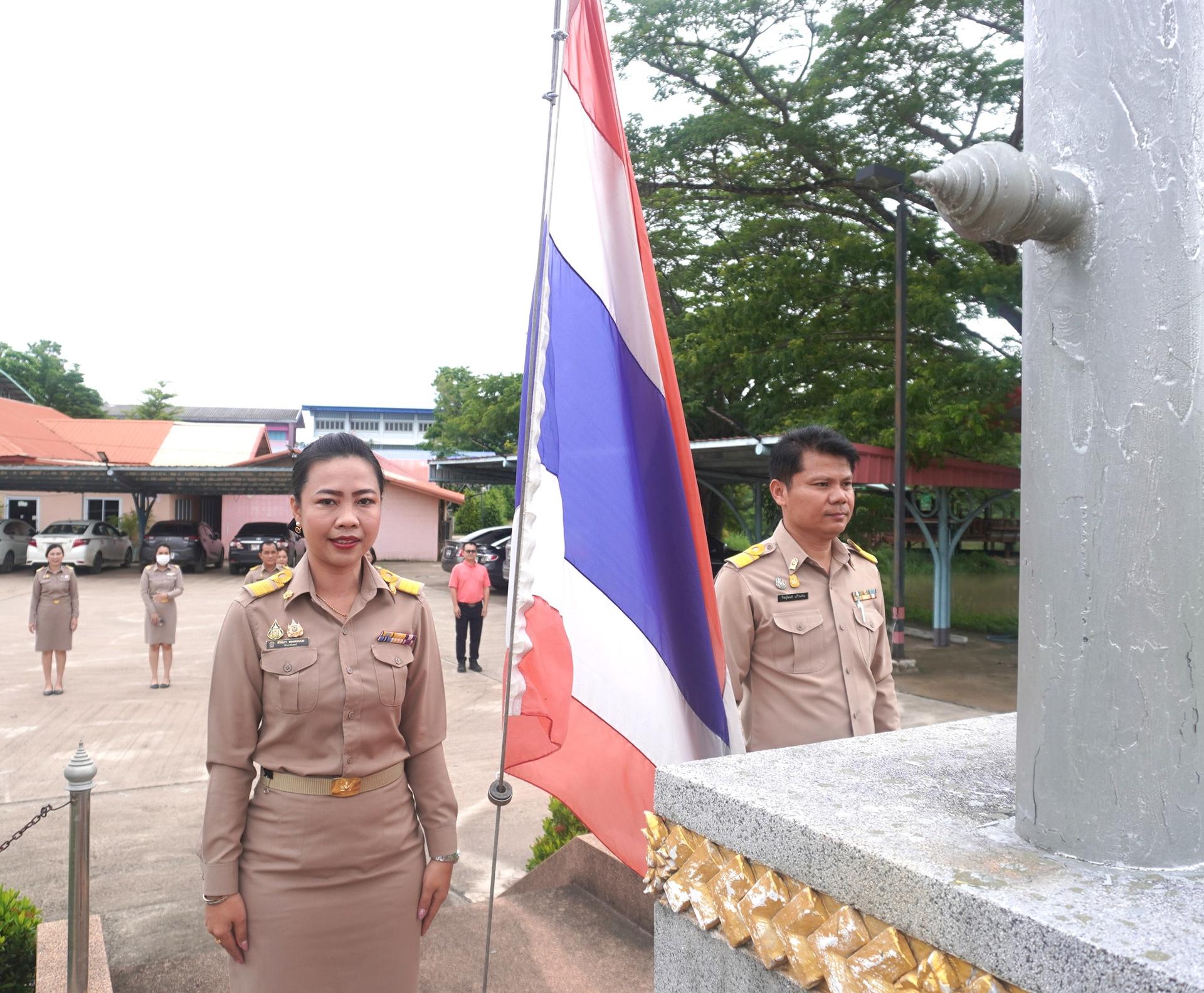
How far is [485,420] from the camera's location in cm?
2019

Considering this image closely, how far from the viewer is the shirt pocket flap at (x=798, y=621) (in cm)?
293

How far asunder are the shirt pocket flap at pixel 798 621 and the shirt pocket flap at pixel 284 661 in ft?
4.53

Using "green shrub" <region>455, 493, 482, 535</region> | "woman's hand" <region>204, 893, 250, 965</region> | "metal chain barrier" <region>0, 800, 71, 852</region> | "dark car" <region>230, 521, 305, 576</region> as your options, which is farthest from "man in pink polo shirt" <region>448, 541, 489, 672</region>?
"green shrub" <region>455, 493, 482, 535</region>

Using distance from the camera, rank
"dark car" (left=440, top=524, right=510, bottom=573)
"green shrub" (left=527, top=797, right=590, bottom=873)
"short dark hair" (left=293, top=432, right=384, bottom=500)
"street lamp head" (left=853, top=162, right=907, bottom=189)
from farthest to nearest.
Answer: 1. "dark car" (left=440, top=524, right=510, bottom=573)
2. "street lamp head" (left=853, top=162, right=907, bottom=189)
3. "green shrub" (left=527, top=797, right=590, bottom=873)
4. "short dark hair" (left=293, top=432, right=384, bottom=500)

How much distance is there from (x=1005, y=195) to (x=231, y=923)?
81.8 inches

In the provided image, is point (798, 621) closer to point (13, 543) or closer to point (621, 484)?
point (621, 484)

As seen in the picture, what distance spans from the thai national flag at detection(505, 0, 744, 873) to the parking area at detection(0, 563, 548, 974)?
2.37 m

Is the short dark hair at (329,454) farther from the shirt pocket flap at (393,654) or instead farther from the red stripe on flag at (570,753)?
the red stripe on flag at (570,753)

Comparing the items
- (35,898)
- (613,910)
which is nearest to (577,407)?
(613,910)

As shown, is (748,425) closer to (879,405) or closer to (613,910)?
(879,405)

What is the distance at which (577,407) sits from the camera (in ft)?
8.11

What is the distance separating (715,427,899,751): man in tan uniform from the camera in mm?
2893

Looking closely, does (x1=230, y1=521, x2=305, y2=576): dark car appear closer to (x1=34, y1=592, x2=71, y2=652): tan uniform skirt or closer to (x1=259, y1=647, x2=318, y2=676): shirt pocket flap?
(x1=34, y1=592, x2=71, y2=652): tan uniform skirt

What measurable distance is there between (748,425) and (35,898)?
13.0m
